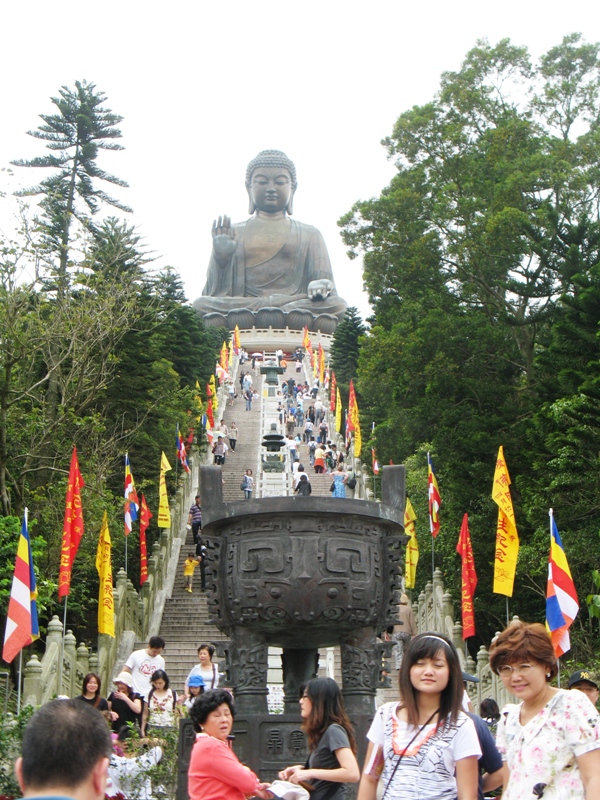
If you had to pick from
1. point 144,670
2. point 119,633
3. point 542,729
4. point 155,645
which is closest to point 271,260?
point 119,633

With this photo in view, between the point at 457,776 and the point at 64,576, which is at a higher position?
the point at 64,576

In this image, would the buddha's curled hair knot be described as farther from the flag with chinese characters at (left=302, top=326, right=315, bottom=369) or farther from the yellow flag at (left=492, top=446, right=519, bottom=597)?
the yellow flag at (left=492, top=446, right=519, bottom=597)

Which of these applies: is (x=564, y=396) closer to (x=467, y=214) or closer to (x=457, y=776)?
(x=467, y=214)

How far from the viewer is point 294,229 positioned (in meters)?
63.6

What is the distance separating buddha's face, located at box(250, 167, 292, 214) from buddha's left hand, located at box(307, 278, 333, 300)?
4460mm

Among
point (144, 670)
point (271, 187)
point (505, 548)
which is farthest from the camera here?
point (271, 187)

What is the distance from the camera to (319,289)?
203 feet

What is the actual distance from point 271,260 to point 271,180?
394 centimetres

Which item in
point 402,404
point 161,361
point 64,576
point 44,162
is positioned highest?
point 44,162

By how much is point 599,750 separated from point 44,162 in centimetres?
2848

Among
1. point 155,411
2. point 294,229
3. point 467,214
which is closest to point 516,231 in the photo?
point 467,214

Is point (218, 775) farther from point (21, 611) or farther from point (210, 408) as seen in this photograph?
point (210, 408)

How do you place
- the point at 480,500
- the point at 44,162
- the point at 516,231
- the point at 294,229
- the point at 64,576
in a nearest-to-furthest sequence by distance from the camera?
1. the point at 64,576
2. the point at 480,500
3. the point at 516,231
4. the point at 44,162
5. the point at 294,229

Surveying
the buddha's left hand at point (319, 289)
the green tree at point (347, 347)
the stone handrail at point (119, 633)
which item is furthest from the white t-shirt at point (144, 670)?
the buddha's left hand at point (319, 289)
